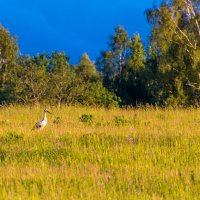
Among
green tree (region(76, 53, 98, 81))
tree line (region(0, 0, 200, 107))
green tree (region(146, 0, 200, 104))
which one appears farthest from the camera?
green tree (region(76, 53, 98, 81))

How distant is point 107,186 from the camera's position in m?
6.77

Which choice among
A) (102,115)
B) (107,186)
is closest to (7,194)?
(107,186)

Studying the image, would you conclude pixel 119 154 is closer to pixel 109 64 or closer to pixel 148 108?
pixel 148 108

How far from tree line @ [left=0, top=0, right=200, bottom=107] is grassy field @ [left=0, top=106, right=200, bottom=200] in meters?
14.0

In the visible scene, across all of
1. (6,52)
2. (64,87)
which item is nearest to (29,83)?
(64,87)

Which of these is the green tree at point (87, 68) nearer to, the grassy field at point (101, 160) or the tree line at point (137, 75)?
the tree line at point (137, 75)

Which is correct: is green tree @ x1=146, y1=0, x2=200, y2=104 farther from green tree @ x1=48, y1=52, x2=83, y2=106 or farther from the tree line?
green tree @ x1=48, y1=52, x2=83, y2=106

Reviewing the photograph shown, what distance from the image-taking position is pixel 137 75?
60875 millimetres

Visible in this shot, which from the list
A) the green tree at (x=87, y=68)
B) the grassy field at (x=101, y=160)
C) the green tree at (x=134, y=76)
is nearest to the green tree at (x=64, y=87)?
the green tree at (x=134, y=76)

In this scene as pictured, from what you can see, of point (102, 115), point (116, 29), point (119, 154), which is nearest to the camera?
point (119, 154)

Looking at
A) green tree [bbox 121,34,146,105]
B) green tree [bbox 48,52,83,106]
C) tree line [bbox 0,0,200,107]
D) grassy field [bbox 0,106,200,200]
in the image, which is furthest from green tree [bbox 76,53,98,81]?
grassy field [bbox 0,106,200,200]

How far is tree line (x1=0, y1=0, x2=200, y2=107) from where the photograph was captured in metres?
36.9

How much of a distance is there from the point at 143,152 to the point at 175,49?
35.3 metres

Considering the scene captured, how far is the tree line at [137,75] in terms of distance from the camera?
36906mm
